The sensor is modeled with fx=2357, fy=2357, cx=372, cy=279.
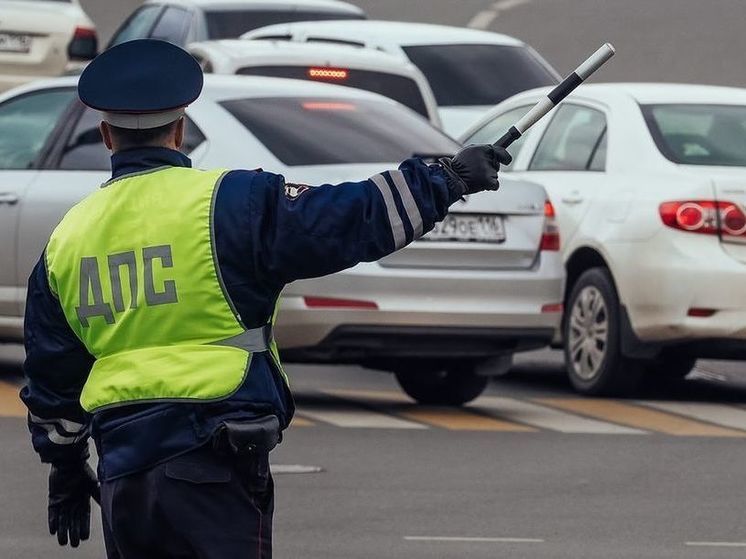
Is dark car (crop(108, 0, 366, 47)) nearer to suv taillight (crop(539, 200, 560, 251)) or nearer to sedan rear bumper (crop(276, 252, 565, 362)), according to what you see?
suv taillight (crop(539, 200, 560, 251))

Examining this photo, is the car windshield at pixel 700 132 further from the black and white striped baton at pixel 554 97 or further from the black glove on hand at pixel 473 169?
the black glove on hand at pixel 473 169

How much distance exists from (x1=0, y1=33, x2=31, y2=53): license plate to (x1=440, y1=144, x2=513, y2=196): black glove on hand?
53.7 feet

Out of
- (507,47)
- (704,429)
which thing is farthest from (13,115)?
(507,47)

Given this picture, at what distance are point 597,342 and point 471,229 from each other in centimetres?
148

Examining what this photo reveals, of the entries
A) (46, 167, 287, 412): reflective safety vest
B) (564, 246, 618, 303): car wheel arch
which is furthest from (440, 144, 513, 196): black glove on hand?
(564, 246, 618, 303): car wheel arch

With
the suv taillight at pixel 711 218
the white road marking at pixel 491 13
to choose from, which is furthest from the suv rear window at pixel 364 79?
the white road marking at pixel 491 13

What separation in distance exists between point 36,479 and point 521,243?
276cm

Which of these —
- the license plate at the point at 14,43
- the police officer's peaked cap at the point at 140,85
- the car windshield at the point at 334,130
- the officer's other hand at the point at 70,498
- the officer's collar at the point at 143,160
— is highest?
the police officer's peaked cap at the point at 140,85

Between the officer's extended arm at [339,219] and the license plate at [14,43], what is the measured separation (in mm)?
16480

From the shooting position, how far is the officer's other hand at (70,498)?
4.81m

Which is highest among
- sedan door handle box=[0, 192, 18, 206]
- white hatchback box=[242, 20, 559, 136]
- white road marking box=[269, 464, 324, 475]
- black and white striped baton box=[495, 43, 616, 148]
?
black and white striped baton box=[495, 43, 616, 148]

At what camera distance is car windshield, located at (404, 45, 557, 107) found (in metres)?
17.8

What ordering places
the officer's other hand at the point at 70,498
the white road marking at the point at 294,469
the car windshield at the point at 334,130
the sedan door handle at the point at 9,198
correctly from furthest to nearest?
1. the sedan door handle at the point at 9,198
2. the car windshield at the point at 334,130
3. the white road marking at the point at 294,469
4. the officer's other hand at the point at 70,498

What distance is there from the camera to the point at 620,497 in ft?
28.6
